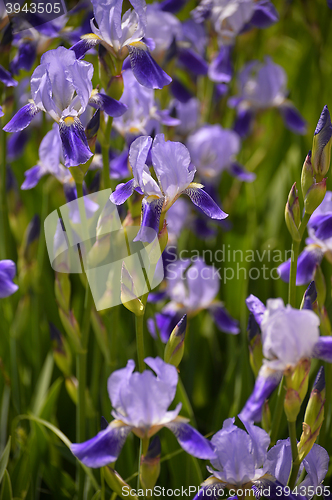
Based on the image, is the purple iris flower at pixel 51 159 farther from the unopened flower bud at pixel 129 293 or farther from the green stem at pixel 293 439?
the green stem at pixel 293 439

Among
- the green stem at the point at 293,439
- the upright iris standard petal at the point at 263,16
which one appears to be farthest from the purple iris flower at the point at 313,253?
the upright iris standard petal at the point at 263,16

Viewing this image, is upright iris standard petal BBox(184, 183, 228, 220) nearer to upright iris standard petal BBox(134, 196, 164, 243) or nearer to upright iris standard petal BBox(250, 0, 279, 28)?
upright iris standard petal BBox(134, 196, 164, 243)

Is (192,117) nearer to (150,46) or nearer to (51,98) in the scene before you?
(150,46)

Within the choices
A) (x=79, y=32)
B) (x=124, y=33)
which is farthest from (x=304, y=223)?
(x=79, y=32)

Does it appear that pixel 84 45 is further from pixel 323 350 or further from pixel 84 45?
pixel 323 350

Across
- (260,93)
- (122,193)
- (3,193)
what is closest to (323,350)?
(122,193)

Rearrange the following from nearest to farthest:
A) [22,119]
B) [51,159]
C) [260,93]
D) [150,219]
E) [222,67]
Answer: [150,219] < [22,119] < [51,159] < [222,67] < [260,93]

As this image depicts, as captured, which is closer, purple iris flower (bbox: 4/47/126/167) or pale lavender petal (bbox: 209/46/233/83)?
purple iris flower (bbox: 4/47/126/167)

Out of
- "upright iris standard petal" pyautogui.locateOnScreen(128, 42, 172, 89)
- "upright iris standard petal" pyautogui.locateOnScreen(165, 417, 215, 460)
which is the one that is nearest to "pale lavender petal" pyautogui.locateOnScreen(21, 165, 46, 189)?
"upright iris standard petal" pyautogui.locateOnScreen(128, 42, 172, 89)
